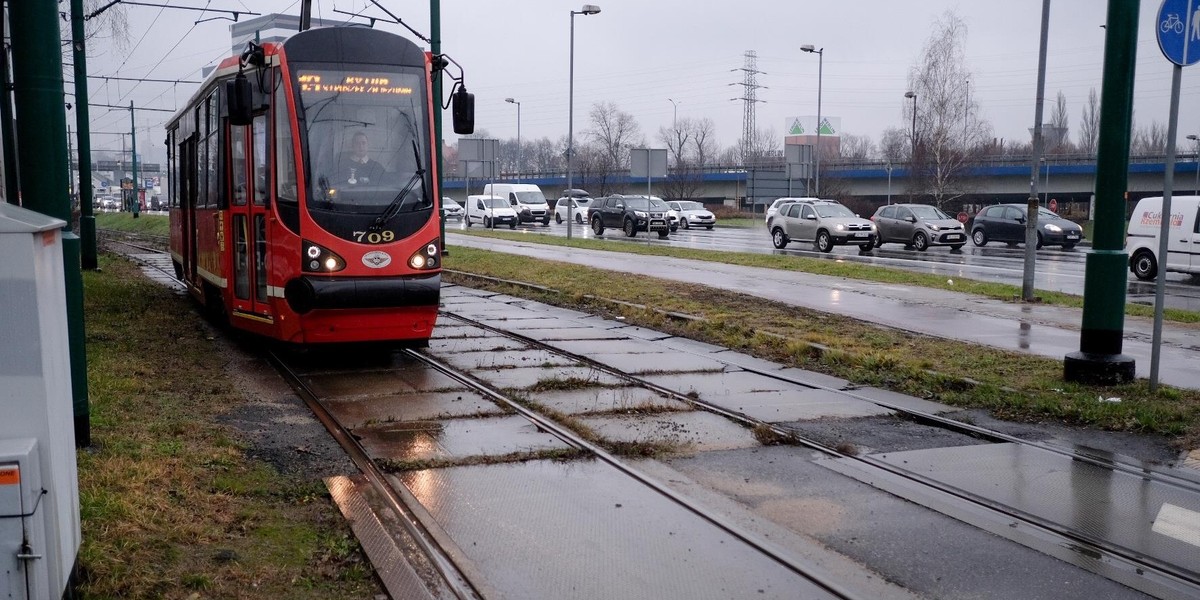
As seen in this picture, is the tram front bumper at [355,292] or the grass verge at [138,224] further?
the grass verge at [138,224]

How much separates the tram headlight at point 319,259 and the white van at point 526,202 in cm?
4585

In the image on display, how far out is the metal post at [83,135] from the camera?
2167 centimetres

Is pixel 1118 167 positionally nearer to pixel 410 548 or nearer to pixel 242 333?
pixel 410 548

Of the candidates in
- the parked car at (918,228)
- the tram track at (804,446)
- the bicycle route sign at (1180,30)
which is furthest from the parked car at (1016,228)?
the tram track at (804,446)

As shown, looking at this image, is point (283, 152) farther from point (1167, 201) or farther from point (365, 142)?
point (1167, 201)

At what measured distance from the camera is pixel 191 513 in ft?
18.2

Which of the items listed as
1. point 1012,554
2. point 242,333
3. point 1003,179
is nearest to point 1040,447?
point 1012,554

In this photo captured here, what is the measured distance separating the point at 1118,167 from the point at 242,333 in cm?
988

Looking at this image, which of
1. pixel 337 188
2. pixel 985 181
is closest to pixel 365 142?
pixel 337 188

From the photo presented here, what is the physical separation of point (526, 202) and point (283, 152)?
4800cm

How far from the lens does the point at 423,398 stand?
915 cm

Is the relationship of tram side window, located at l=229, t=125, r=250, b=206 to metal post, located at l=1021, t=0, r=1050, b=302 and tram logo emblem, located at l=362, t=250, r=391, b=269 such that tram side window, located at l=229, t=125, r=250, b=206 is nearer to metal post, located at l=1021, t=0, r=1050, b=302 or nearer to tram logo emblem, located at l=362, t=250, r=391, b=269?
tram logo emblem, located at l=362, t=250, r=391, b=269

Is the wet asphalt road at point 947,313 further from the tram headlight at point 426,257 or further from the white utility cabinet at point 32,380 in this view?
the white utility cabinet at point 32,380

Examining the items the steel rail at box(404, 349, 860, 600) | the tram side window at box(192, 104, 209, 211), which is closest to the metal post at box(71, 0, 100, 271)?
the tram side window at box(192, 104, 209, 211)
